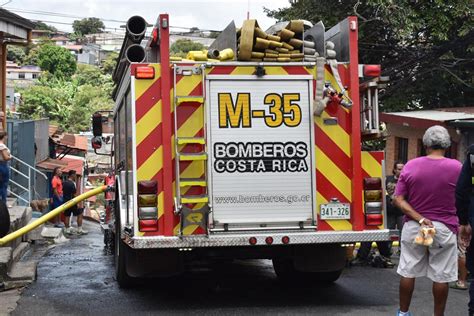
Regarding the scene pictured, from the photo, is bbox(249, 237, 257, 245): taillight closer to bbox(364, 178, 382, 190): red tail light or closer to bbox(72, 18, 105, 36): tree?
bbox(364, 178, 382, 190): red tail light

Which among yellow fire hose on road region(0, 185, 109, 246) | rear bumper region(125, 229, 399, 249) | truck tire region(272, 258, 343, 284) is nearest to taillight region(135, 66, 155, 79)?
rear bumper region(125, 229, 399, 249)

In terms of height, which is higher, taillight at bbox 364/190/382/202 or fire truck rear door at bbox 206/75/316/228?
fire truck rear door at bbox 206/75/316/228

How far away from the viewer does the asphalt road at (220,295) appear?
7.38 meters

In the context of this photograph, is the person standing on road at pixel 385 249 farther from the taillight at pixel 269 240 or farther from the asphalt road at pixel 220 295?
the taillight at pixel 269 240

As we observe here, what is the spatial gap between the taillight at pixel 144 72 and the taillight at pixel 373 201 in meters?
2.45

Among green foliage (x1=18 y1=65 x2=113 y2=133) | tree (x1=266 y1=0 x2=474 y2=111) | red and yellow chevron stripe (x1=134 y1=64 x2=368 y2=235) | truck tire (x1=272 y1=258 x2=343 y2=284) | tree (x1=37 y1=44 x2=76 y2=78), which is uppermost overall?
tree (x1=37 y1=44 x2=76 y2=78)

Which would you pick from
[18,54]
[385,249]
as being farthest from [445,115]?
[18,54]

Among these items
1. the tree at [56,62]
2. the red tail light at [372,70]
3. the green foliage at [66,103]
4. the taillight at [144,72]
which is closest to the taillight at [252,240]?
the taillight at [144,72]

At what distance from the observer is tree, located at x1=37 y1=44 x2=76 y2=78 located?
311 feet

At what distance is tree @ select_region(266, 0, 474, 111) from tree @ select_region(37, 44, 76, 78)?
7797 cm

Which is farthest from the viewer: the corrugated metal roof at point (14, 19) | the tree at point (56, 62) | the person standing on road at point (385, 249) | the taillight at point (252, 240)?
the tree at point (56, 62)

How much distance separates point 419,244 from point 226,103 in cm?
245

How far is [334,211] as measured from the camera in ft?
24.3

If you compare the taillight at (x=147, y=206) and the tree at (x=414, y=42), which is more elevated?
the tree at (x=414, y=42)
